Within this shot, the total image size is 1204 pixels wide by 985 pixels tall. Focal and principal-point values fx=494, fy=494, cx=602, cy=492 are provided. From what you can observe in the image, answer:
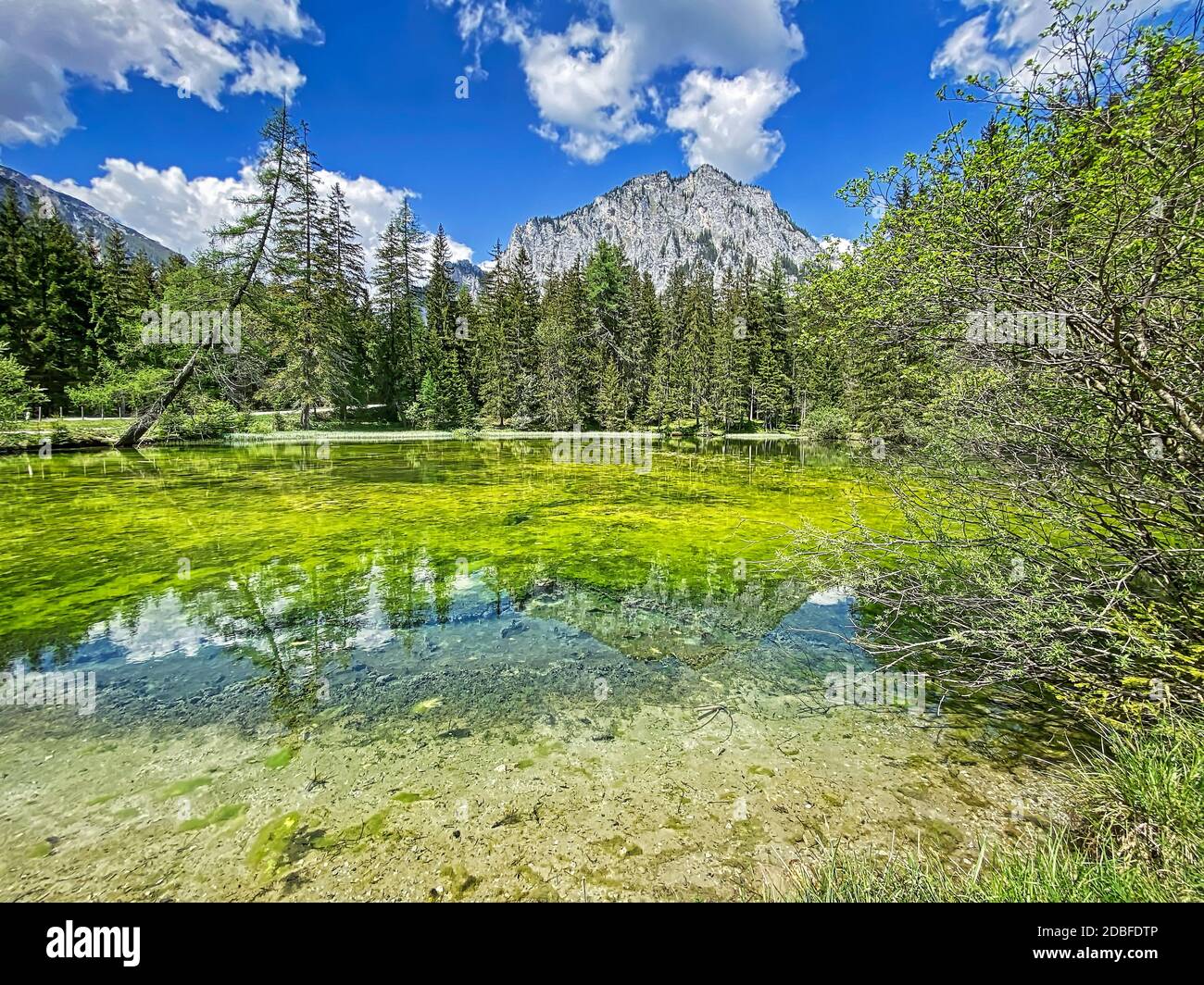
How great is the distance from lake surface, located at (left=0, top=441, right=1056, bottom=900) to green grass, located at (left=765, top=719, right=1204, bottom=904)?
23 centimetres

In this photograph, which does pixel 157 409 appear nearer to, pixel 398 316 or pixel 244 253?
pixel 244 253

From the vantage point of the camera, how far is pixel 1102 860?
2.01 metres

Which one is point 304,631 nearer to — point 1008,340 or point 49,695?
point 49,695

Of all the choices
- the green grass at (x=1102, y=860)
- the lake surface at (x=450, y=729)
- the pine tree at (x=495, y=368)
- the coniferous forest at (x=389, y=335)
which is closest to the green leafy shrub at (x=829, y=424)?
the coniferous forest at (x=389, y=335)

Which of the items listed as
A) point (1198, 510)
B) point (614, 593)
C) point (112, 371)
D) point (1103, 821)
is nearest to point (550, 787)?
point (1103, 821)

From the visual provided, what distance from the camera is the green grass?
1.85m

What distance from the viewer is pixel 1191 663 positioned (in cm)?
290

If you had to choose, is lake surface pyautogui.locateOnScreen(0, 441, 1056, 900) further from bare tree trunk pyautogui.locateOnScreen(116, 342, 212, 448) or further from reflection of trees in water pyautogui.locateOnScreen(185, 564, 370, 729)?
bare tree trunk pyautogui.locateOnScreen(116, 342, 212, 448)

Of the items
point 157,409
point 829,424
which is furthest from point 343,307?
point 829,424

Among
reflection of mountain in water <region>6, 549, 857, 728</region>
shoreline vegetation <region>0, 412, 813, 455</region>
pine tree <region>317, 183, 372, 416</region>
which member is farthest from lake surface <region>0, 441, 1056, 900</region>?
pine tree <region>317, 183, 372, 416</region>

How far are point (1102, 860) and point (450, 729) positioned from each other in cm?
357

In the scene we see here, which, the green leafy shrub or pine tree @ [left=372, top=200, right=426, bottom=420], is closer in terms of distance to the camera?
the green leafy shrub

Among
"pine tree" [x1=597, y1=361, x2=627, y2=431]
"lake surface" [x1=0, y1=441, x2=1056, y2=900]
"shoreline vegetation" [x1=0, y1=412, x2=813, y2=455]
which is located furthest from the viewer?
"pine tree" [x1=597, y1=361, x2=627, y2=431]

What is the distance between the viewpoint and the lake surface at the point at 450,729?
99.2 inches
